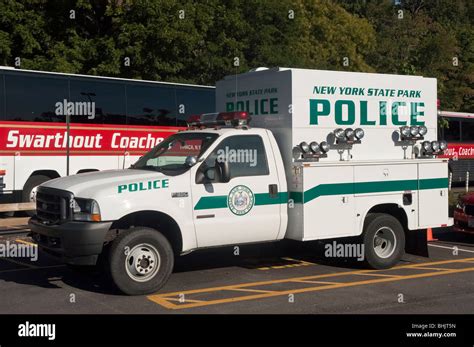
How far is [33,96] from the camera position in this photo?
622 inches

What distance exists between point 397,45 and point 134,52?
25.9 metres

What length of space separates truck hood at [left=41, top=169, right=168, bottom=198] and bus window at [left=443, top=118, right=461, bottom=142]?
22.6 m

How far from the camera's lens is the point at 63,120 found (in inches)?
641

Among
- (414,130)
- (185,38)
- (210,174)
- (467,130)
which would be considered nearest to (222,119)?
(210,174)

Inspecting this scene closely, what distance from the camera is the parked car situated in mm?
12138

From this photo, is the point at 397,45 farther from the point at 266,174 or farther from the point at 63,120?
the point at 266,174

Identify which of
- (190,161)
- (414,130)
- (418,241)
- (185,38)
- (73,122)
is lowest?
(418,241)

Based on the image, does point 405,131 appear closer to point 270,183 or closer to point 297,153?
point 297,153

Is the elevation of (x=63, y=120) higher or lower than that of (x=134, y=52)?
lower

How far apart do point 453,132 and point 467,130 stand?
85 cm

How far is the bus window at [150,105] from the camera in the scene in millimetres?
17531

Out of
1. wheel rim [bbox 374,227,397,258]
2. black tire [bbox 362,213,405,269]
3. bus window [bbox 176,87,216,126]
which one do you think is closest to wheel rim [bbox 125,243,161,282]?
black tire [bbox 362,213,405,269]

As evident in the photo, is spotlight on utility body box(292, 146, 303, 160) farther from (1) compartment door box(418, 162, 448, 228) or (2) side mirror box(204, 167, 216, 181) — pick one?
(1) compartment door box(418, 162, 448, 228)
